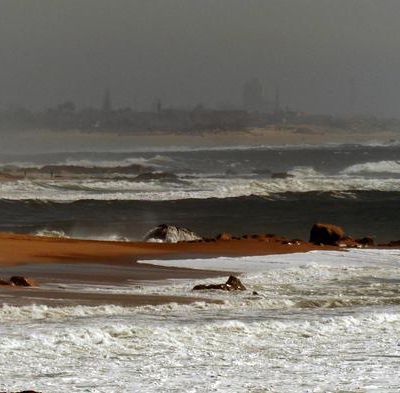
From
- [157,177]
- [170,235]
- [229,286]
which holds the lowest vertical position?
[157,177]

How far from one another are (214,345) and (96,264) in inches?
368

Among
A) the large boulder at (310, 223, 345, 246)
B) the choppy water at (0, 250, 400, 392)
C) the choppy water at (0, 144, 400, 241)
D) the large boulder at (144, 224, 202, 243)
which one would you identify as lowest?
the choppy water at (0, 144, 400, 241)

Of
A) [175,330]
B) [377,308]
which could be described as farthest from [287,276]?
[175,330]

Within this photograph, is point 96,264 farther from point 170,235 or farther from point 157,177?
point 157,177

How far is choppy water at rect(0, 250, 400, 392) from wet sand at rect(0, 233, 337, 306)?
1.10 metres

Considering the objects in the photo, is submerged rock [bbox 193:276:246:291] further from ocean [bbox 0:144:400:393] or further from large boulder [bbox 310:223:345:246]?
large boulder [bbox 310:223:345:246]

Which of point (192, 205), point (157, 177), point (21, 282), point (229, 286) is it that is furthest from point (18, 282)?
point (157, 177)

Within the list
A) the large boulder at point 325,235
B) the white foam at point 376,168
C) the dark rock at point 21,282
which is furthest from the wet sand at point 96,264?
the white foam at point 376,168

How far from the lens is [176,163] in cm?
10188

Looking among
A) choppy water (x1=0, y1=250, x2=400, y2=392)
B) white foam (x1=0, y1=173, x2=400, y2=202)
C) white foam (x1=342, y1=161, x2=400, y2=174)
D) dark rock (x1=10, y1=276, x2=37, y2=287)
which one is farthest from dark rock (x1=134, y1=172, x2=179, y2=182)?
choppy water (x1=0, y1=250, x2=400, y2=392)

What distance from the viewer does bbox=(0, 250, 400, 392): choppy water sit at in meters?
10.8

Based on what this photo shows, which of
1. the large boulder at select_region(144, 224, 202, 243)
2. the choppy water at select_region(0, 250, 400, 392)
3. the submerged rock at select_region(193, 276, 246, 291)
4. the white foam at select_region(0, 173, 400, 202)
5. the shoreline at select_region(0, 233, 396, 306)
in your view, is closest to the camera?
the choppy water at select_region(0, 250, 400, 392)

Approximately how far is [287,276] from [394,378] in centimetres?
887

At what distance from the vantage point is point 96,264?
71.5ft
